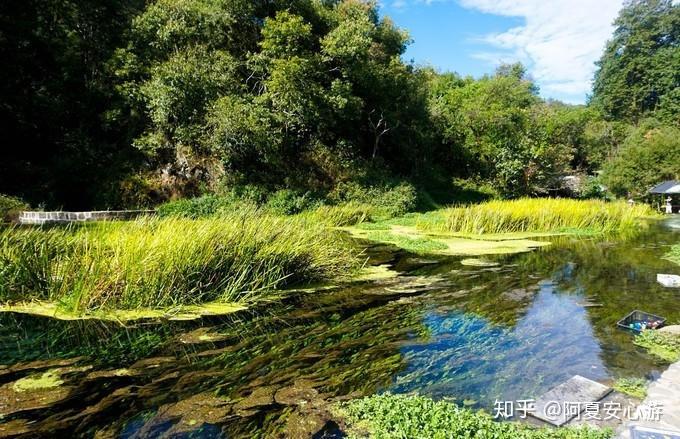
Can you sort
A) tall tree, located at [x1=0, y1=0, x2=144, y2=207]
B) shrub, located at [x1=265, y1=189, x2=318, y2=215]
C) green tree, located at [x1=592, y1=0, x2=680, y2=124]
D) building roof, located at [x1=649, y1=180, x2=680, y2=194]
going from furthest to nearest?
1. green tree, located at [x1=592, y1=0, x2=680, y2=124]
2. building roof, located at [x1=649, y1=180, x2=680, y2=194]
3. tall tree, located at [x1=0, y1=0, x2=144, y2=207]
4. shrub, located at [x1=265, y1=189, x2=318, y2=215]

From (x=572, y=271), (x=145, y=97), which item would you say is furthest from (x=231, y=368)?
(x=145, y=97)

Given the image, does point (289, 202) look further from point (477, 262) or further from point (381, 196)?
point (477, 262)

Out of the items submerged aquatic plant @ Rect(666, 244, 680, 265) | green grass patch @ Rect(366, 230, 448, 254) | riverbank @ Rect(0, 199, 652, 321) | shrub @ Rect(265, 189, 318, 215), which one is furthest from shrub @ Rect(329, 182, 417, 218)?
riverbank @ Rect(0, 199, 652, 321)

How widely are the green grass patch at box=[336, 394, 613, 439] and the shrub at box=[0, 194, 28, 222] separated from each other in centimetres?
1216

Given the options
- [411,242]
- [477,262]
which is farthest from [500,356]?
[411,242]

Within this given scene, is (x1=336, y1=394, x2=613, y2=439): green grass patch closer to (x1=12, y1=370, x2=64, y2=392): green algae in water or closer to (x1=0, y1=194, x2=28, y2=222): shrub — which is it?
(x1=12, y1=370, x2=64, y2=392): green algae in water

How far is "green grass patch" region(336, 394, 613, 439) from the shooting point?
2756 mm

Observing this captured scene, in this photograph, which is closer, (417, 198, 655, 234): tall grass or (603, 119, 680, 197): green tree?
(417, 198, 655, 234): tall grass

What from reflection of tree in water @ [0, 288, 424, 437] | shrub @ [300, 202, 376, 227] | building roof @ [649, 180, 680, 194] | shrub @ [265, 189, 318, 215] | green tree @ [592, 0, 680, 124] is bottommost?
reflection of tree in water @ [0, 288, 424, 437]

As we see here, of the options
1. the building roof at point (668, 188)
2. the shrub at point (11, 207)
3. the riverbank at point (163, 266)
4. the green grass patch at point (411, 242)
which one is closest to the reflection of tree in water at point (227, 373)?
the riverbank at point (163, 266)

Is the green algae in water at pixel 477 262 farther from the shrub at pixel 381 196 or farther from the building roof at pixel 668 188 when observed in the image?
the building roof at pixel 668 188

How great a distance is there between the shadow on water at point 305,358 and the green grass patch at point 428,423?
0.26 m

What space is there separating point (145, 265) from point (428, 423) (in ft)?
12.4

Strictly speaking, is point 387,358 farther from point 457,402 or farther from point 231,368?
point 231,368
